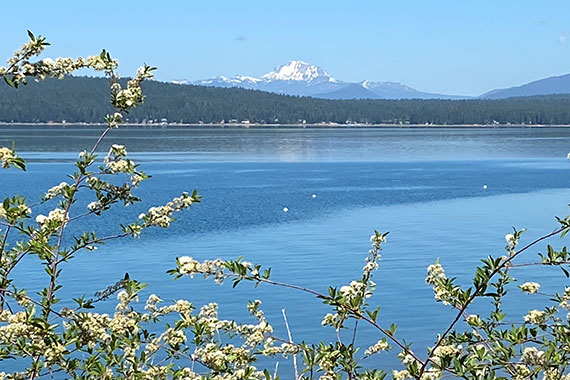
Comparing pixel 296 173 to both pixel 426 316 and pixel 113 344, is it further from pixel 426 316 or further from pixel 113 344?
pixel 113 344

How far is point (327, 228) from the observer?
3219 centimetres

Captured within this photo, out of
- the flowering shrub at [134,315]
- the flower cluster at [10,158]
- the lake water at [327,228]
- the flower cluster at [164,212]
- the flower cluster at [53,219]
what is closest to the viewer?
the flower cluster at [10,158]

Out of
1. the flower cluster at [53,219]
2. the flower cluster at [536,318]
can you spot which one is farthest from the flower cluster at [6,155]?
the flower cluster at [536,318]

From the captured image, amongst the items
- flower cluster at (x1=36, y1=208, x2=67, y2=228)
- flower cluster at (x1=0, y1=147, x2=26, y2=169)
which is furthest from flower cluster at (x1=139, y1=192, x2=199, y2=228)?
flower cluster at (x1=0, y1=147, x2=26, y2=169)

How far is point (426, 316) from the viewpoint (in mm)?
18000

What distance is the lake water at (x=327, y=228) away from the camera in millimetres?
19625

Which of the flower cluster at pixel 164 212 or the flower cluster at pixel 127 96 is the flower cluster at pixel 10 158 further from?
the flower cluster at pixel 164 212

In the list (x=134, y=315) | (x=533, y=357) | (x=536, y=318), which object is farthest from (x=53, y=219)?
(x=536, y=318)

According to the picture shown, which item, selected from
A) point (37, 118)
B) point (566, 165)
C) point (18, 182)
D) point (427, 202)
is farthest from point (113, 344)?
point (37, 118)

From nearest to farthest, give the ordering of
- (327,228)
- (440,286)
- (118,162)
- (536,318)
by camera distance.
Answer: (118,162), (440,286), (536,318), (327,228)

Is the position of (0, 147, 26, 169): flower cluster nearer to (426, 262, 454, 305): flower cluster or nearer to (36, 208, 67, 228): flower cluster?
(36, 208, 67, 228): flower cluster

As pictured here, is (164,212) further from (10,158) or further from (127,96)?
(10,158)

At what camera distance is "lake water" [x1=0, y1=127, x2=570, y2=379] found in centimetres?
1962

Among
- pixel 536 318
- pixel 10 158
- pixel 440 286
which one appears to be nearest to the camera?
pixel 10 158
